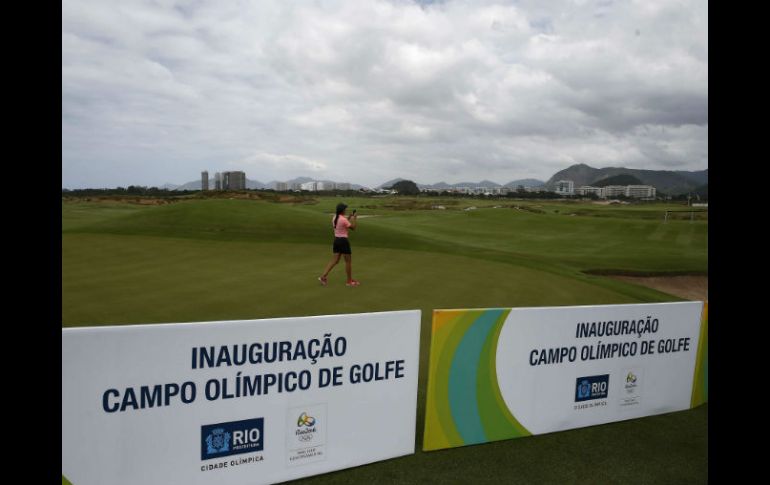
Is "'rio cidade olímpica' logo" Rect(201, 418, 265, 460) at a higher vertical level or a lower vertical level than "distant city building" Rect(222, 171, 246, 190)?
lower

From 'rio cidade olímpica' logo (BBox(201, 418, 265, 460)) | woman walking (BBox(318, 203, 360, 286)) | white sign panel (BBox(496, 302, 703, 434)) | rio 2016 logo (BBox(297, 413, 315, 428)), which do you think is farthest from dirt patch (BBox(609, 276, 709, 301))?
'rio cidade olímpica' logo (BBox(201, 418, 265, 460))

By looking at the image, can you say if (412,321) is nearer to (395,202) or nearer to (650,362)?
(650,362)

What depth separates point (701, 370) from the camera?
249 inches

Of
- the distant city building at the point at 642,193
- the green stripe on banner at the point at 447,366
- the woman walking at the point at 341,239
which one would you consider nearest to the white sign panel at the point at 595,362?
the green stripe on banner at the point at 447,366

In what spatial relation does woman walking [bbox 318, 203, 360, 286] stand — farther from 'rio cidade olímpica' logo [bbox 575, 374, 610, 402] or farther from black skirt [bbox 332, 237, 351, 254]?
'rio cidade olímpica' logo [bbox 575, 374, 610, 402]

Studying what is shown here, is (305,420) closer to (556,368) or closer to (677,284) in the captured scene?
(556,368)

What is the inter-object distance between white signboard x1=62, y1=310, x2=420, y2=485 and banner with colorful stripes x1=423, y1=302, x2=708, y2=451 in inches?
16.9

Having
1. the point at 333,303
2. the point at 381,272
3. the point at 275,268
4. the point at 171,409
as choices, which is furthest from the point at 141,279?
the point at 171,409

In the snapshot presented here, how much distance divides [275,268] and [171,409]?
37.2ft

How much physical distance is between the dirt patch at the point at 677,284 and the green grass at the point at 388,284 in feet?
2.83

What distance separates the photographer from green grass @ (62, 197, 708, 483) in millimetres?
4715

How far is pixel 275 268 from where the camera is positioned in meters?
14.9
